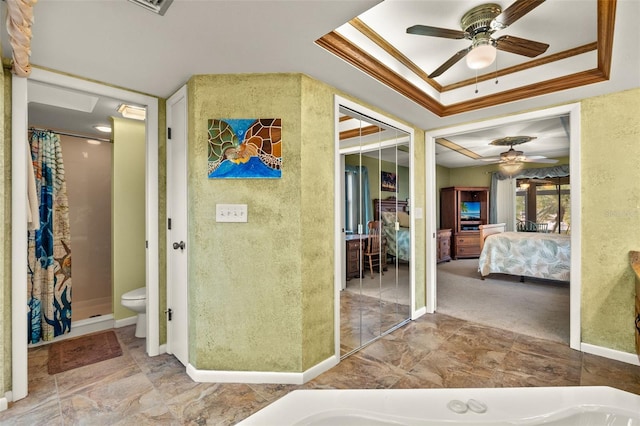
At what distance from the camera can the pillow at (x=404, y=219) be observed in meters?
3.15

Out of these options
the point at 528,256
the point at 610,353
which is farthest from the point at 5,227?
the point at 528,256

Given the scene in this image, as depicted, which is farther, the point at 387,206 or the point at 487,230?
the point at 487,230

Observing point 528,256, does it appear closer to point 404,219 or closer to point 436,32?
point 404,219

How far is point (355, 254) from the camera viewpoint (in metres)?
2.69

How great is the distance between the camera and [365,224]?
277 centimetres

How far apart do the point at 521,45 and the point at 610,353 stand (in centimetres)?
Result: 251

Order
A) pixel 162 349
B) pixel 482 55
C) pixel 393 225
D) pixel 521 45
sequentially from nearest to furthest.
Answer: pixel 482 55
pixel 521 45
pixel 162 349
pixel 393 225

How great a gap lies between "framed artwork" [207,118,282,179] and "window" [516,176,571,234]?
779 cm

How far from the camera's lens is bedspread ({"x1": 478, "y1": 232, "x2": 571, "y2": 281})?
14.6 feet

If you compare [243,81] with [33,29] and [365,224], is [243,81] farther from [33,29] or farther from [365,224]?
[365,224]

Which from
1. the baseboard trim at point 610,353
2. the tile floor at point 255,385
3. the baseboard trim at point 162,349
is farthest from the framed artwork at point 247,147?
the baseboard trim at point 610,353

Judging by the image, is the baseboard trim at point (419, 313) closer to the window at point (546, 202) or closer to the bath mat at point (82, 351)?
the bath mat at point (82, 351)

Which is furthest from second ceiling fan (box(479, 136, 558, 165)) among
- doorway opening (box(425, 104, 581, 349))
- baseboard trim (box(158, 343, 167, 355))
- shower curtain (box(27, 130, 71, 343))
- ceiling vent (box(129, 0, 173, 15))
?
shower curtain (box(27, 130, 71, 343))

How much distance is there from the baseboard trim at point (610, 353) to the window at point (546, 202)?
566cm
